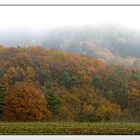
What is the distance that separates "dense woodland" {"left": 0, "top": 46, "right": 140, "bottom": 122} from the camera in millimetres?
112125

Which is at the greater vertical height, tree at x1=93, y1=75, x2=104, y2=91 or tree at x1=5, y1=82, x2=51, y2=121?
tree at x1=93, y1=75, x2=104, y2=91

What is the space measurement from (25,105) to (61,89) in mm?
626

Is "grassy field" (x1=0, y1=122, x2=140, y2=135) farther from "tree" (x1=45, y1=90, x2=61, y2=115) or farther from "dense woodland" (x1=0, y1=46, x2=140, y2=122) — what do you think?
"tree" (x1=45, y1=90, x2=61, y2=115)

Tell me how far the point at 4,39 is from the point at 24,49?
36cm

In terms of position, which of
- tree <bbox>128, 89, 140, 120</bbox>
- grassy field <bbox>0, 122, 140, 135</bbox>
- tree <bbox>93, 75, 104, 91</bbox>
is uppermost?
tree <bbox>93, 75, 104, 91</bbox>

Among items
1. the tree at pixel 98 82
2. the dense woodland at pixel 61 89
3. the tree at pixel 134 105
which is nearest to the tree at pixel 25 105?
the dense woodland at pixel 61 89

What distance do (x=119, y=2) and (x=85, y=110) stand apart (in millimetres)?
1823

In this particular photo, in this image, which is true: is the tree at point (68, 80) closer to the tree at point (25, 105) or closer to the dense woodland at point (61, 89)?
the dense woodland at point (61, 89)

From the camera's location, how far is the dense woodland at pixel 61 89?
368ft

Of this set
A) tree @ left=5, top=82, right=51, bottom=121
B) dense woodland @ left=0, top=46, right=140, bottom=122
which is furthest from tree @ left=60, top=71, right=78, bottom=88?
tree @ left=5, top=82, right=51, bottom=121

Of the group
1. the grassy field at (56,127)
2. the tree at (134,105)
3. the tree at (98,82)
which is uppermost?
the tree at (98,82)

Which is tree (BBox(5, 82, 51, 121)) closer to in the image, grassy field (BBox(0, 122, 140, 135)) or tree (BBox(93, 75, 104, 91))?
grassy field (BBox(0, 122, 140, 135))

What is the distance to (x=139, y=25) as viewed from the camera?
11206 centimetres

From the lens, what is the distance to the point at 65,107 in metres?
112
